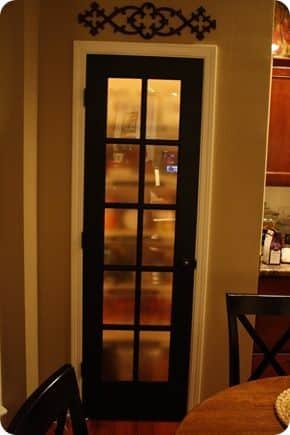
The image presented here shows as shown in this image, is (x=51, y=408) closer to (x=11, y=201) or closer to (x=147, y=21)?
(x=11, y=201)

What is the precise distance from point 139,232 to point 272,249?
0.81m

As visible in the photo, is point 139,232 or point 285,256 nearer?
point 139,232

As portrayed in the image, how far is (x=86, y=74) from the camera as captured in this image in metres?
2.32

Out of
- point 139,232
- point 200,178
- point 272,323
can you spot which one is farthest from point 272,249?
point 139,232

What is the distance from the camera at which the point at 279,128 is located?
2.61 m

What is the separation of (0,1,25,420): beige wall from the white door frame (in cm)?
32

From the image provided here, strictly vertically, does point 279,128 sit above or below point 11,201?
above

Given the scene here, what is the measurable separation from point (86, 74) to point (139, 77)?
0.27 m

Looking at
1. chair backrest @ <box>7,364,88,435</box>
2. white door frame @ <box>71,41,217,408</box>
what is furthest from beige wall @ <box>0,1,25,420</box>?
chair backrest @ <box>7,364,88,435</box>

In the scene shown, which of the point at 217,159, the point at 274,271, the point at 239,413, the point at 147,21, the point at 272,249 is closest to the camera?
the point at 239,413

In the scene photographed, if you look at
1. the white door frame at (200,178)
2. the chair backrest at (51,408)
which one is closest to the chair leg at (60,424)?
the chair backrest at (51,408)

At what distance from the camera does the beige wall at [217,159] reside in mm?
2301

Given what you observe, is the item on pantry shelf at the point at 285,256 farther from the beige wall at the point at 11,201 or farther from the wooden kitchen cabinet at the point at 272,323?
the beige wall at the point at 11,201

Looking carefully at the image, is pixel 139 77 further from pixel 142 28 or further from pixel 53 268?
pixel 53 268
